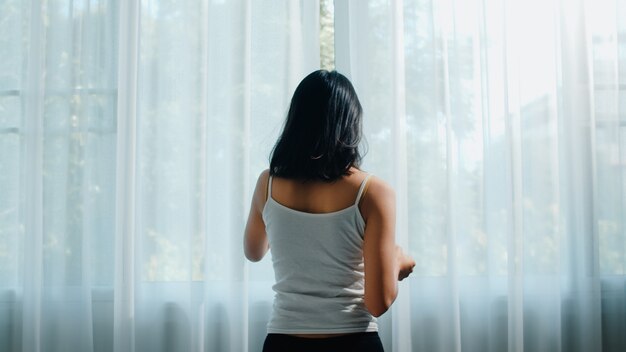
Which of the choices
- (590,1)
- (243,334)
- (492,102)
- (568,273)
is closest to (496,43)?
(492,102)

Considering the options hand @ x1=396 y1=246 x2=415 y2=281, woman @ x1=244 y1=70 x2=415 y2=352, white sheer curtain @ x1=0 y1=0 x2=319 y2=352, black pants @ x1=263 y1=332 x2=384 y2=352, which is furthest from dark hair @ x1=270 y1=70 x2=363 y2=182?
white sheer curtain @ x1=0 y1=0 x2=319 y2=352

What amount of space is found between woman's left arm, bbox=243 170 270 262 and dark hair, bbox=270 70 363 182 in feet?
0.21

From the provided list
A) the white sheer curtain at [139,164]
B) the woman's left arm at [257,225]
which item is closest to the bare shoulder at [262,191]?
the woman's left arm at [257,225]

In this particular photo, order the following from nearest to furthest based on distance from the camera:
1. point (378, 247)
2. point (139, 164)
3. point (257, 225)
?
point (378, 247) < point (257, 225) < point (139, 164)

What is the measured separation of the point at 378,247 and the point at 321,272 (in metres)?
0.13

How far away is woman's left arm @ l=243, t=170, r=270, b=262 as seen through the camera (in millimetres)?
1602

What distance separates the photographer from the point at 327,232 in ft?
4.81

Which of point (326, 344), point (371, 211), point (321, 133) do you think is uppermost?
point (321, 133)

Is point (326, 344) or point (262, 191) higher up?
point (262, 191)

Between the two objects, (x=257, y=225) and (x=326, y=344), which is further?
(x=257, y=225)

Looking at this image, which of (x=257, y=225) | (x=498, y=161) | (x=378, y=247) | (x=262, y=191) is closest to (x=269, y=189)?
(x=262, y=191)

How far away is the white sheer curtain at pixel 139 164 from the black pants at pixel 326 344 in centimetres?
119

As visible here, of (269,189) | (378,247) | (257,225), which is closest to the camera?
(378,247)

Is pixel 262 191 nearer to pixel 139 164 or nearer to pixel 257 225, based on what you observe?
pixel 257 225
